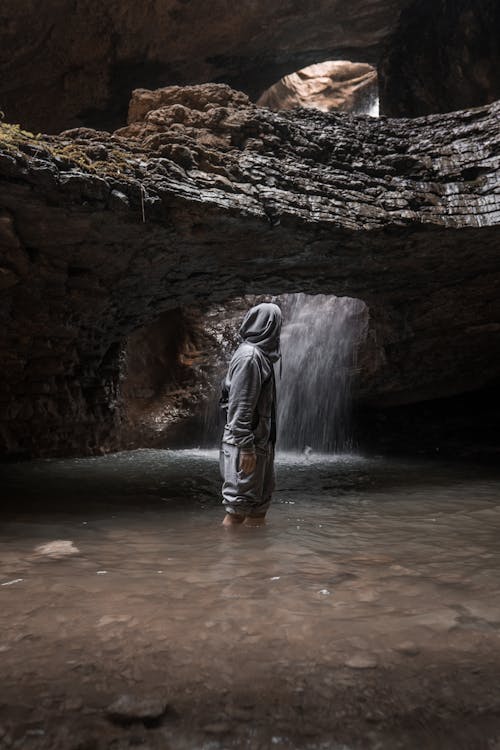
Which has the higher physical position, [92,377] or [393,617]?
[92,377]

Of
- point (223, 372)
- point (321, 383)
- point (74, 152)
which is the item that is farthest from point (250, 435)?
point (223, 372)

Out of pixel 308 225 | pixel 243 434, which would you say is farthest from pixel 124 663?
pixel 308 225

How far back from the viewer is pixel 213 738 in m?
1.49

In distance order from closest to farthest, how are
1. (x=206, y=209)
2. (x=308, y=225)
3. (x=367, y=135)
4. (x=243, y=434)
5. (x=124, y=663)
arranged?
(x=124, y=663)
(x=243, y=434)
(x=206, y=209)
(x=308, y=225)
(x=367, y=135)

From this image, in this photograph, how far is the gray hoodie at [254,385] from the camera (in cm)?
459

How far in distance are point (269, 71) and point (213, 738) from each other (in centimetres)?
1537

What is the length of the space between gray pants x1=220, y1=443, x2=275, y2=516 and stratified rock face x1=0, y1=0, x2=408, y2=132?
404 inches

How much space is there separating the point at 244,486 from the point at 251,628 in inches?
90.1

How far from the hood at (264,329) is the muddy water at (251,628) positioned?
5.45 feet

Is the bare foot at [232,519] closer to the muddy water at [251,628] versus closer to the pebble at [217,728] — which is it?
the muddy water at [251,628]

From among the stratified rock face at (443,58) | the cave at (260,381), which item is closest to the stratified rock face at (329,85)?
the cave at (260,381)

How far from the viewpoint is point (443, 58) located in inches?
482

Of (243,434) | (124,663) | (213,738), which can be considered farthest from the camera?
(243,434)

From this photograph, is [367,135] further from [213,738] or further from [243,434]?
[213,738]
